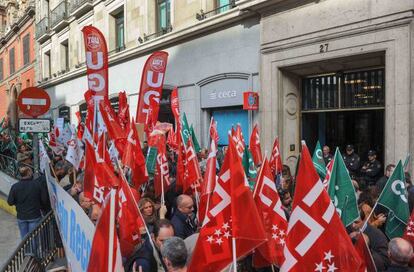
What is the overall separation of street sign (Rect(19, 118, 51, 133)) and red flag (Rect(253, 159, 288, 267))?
536 centimetres

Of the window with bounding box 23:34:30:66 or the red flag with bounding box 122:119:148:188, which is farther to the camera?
the window with bounding box 23:34:30:66

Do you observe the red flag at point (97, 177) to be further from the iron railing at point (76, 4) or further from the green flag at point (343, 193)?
the iron railing at point (76, 4)

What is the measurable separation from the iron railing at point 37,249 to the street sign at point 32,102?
2761 mm

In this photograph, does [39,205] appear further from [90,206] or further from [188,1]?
[188,1]

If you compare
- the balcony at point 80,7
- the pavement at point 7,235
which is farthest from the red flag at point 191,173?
the balcony at point 80,7

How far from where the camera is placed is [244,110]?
1302 cm

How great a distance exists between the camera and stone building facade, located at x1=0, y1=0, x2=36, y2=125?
34812 mm

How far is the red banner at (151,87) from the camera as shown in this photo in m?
9.59

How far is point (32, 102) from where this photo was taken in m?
8.29

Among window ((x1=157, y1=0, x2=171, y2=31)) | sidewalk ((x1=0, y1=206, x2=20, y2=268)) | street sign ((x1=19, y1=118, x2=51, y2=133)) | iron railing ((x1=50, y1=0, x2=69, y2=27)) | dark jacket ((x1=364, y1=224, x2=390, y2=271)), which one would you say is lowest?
sidewalk ((x1=0, y1=206, x2=20, y2=268))

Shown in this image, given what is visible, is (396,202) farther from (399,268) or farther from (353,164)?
(353,164)

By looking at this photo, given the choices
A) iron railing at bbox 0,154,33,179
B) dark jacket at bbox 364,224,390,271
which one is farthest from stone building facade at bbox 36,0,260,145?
dark jacket at bbox 364,224,390,271

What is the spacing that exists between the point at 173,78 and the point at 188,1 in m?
2.79

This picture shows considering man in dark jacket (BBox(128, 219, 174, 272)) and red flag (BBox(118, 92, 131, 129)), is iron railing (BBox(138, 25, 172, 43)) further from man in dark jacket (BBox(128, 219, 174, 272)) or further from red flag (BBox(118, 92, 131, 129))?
man in dark jacket (BBox(128, 219, 174, 272))
